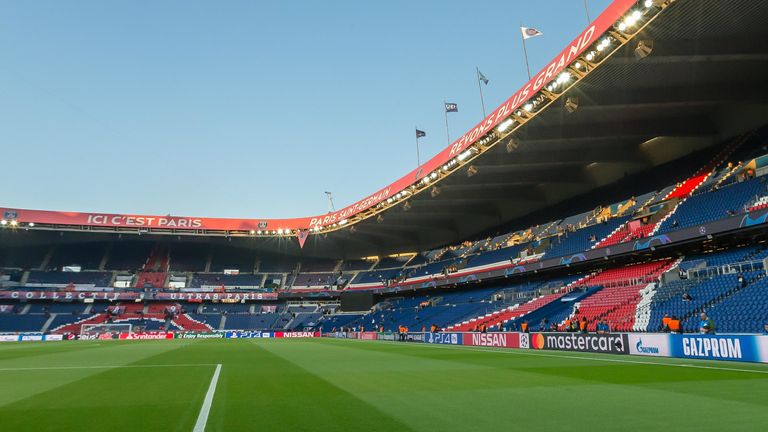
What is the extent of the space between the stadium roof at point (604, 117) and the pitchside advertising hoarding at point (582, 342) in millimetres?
11440

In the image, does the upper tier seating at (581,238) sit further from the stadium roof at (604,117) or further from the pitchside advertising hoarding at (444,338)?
the pitchside advertising hoarding at (444,338)

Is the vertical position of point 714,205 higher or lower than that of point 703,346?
higher

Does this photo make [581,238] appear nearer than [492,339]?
No

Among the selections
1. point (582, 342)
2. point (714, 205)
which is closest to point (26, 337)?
point (582, 342)

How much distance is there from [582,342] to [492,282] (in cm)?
2767

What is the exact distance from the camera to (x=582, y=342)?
21719mm

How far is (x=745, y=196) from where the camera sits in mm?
26562

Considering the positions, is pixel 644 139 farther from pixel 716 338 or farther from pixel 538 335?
pixel 716 338

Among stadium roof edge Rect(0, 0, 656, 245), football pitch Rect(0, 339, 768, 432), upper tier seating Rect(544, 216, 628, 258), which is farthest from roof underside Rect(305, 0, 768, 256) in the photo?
football pitch Rect(0, 339, 768, 432)

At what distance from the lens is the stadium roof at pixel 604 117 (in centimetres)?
1969

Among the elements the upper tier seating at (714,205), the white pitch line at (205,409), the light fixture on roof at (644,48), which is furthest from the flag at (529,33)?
the white pitch line at (205,409)

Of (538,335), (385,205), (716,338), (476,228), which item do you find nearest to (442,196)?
(385,205)

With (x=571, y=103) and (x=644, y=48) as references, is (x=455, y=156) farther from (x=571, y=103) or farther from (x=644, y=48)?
(x=644, y=48)

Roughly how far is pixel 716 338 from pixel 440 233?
1687 inches
